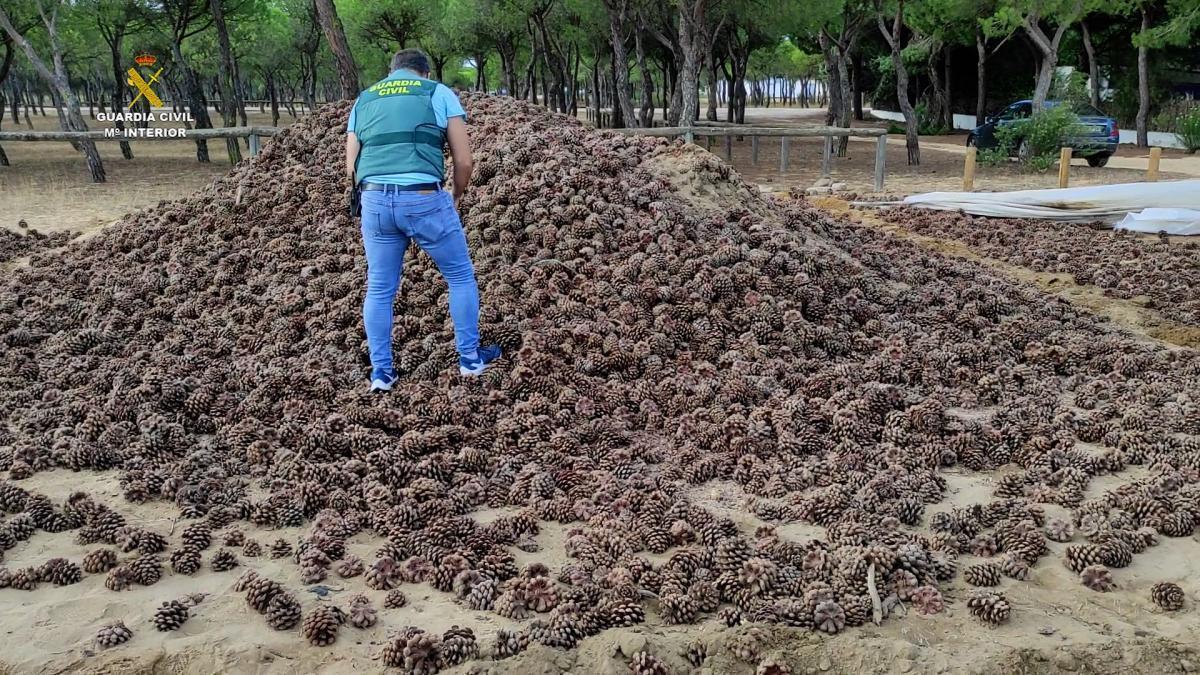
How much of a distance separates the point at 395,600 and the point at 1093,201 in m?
8.94

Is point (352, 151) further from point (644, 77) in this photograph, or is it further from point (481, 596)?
point (644, 77)

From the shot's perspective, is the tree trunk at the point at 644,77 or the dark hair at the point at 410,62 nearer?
the dark hair at the point at 410,62

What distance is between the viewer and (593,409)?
399 cm

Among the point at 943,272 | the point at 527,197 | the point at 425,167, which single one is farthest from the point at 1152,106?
the point at 425,167

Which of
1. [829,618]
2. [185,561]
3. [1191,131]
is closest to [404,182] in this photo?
[185,561]

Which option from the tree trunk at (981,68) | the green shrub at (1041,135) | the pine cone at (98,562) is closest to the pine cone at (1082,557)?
the pine cone at (98,562)

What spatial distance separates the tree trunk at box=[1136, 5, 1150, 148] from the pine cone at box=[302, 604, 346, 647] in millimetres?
20169

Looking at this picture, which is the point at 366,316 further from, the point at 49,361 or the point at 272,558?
the point at 49,361

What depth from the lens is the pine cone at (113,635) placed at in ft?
7.73

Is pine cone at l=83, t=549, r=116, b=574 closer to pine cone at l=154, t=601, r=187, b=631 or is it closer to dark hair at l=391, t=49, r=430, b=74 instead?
pine cone at l=154, t=601, r=187, b=631

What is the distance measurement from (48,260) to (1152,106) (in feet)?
Result: 83.8

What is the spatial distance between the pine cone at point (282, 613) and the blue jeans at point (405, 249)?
1765mm

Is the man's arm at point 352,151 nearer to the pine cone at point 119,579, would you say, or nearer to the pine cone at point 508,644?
the pine cone at point 119,579

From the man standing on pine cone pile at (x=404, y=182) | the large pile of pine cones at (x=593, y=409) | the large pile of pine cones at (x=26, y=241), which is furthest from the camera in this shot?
the large pile of pine cones at (x=26, y=241)
